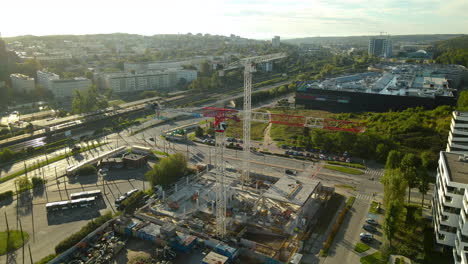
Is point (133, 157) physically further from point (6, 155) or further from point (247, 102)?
point (247, 102)

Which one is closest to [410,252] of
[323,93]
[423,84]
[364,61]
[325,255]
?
[325,255]

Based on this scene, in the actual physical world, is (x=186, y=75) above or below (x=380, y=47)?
below

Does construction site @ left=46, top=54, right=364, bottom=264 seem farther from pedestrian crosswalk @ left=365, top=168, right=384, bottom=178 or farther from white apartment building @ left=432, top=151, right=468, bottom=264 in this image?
white apartment building @ left=432, top=151, right=468, bottom=264

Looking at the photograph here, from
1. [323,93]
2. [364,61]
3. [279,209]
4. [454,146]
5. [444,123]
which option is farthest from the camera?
[364,61]

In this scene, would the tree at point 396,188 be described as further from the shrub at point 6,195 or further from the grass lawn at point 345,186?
the shrub at point 6,195

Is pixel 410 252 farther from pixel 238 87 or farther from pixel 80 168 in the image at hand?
pixel 238 87

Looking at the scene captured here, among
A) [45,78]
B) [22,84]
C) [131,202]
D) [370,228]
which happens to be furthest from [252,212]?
[22,84]
